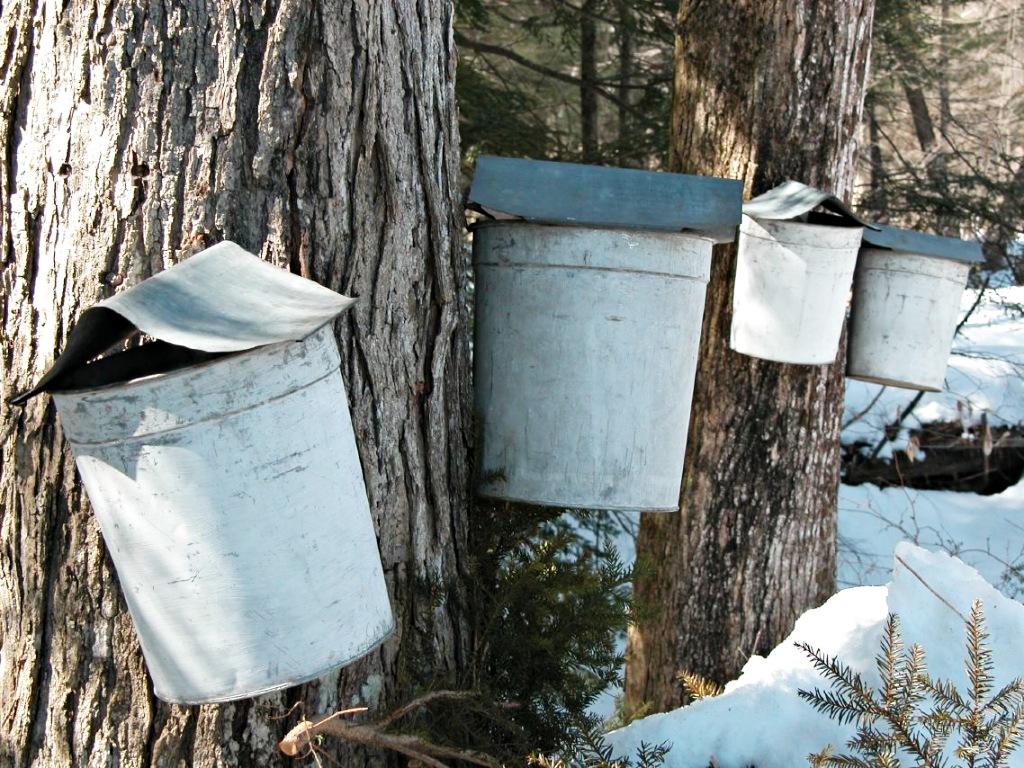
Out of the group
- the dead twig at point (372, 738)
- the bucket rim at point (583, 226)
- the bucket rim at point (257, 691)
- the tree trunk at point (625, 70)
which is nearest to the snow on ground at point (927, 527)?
the tree trunk at point (625, 70)

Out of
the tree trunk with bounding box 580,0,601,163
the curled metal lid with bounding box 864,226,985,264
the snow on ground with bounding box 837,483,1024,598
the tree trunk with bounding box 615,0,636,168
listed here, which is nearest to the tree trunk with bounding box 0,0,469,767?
the curled metal lid with bounding box 864,226,985,264

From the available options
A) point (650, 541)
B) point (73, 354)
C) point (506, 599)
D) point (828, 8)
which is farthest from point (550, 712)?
point (828, 8)

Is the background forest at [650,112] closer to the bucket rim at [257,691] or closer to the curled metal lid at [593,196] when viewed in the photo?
the curled metal lid at [593,196]

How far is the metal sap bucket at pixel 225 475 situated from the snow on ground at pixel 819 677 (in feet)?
2.94

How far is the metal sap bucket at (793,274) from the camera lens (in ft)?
9.25

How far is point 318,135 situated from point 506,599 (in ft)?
3.20

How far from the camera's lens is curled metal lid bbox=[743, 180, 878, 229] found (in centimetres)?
274

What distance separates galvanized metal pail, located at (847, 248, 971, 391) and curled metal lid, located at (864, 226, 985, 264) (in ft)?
0.10

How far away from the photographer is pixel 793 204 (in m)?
2.80

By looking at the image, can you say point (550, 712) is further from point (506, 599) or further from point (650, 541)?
point (650, 541)

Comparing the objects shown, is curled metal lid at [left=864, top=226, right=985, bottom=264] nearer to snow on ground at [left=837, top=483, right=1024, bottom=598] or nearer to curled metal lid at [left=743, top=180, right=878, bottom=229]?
curled metal lid at [left=743, top=180, right=878, bottom=229]

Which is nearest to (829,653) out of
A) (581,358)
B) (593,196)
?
(581,358)

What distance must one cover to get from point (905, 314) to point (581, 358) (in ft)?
5.39

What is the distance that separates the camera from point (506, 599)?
201 centimetres
